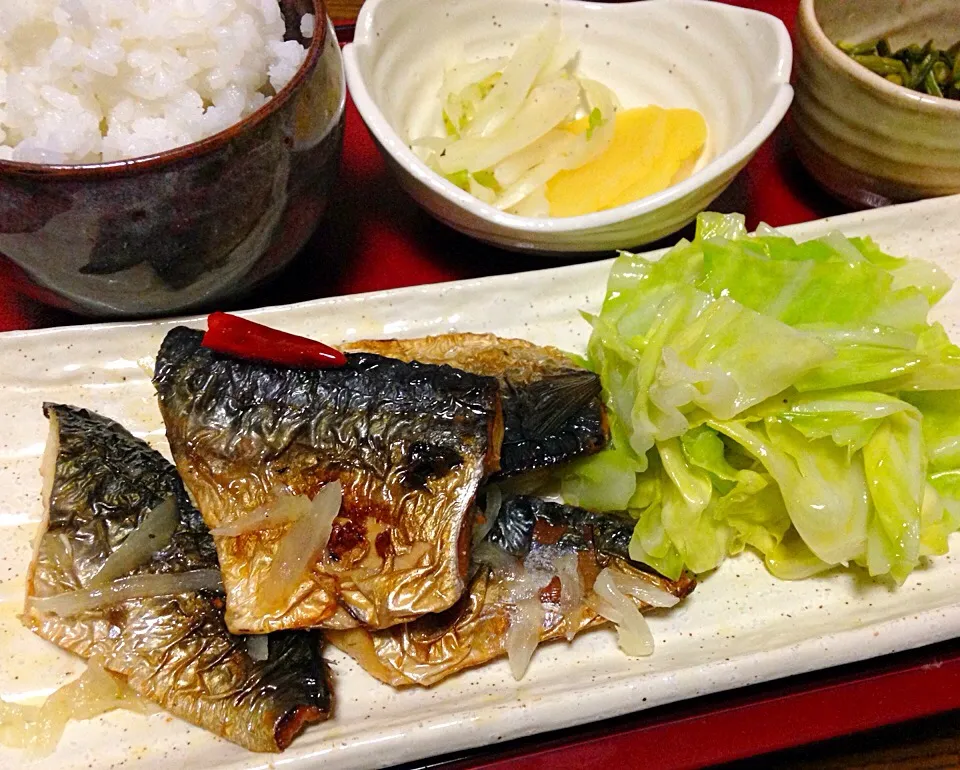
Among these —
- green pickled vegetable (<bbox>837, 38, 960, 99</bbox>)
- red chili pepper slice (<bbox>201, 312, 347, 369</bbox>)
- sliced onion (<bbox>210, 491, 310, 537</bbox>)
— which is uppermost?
green pickled vegetable (<bbox>837, 38, 960, 99</bbox>)

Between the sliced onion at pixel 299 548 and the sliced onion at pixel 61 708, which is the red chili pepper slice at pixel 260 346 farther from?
the sliced onion at pixel 61 708

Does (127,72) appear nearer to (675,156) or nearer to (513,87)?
(513,87)

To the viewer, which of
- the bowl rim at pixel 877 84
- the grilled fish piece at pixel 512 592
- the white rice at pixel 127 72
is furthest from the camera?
the bowl rim at pixel 877 84

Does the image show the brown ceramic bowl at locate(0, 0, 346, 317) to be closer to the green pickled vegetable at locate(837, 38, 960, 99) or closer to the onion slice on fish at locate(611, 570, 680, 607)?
the onion slice on fish at locate(611, 570, 680, 607)

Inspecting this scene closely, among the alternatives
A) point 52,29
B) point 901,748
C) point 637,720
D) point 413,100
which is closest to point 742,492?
point 637,720

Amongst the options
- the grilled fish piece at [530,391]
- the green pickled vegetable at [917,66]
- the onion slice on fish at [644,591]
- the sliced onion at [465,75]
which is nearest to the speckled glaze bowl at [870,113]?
the green pickled vegetable at [917,66]

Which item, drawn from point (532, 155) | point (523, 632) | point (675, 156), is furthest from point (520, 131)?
point (523, 632)

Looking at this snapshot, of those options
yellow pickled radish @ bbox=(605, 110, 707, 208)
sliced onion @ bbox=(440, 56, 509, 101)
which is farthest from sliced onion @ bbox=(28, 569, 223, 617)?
sliced onion @ bbox=(440, 56, 509, 101)
